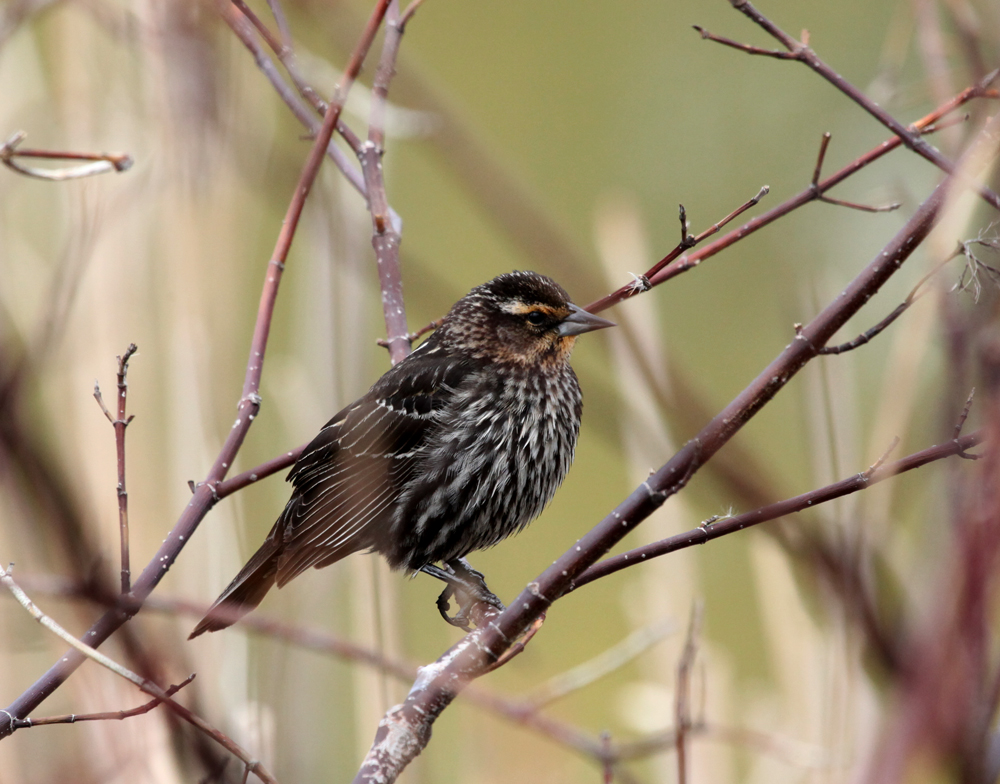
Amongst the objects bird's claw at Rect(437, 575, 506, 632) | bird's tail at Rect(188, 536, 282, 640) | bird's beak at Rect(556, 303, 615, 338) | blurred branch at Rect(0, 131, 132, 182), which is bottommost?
bird's claw at Rect(437, 575, 506, 632)

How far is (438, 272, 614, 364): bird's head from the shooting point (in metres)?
2.64

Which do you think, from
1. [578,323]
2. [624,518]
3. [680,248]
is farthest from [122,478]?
[578,323]

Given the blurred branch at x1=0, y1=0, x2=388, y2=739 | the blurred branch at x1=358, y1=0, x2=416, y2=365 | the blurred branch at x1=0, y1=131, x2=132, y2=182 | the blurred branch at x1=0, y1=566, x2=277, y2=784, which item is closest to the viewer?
the blurred branch at x1=0, y1=566, x2=277, y2=784

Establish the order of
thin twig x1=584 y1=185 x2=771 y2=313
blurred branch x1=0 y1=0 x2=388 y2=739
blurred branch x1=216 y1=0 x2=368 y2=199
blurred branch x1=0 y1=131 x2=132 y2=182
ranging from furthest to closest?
blurred branch x1=216 y1=0 x2=368 y2=199
thin twig x1=584 y1=185 x2=771 y2=313
blurred branch x1=0 y1=131 x2=132 y2=182
blurred branch x1=0 y1=0 x2=388 y2=739

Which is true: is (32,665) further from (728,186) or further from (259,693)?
(728,186)

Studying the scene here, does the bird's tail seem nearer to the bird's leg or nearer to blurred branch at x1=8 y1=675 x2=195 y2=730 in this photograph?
the bird's leg

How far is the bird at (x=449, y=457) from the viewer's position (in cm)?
251

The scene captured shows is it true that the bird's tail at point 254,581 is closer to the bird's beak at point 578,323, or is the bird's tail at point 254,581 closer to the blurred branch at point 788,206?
the bird's beak at point 578,323

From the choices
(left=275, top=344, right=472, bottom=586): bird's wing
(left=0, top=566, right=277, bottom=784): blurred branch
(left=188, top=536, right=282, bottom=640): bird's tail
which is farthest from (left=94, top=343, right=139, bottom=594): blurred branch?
(left=188, top=536, right=282, bottom=640): bird's tail

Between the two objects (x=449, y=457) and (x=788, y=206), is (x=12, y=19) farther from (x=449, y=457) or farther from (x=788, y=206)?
(x=449, y=457)

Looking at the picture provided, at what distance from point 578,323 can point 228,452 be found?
1098 mm

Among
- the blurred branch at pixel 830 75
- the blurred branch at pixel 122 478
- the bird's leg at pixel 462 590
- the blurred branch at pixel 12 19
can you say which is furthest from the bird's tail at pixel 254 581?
the blurred branch at pixel 830 75

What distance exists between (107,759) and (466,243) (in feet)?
21.2

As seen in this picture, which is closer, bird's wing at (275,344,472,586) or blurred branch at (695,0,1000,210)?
blurred branch at (695,0,1000,210)
